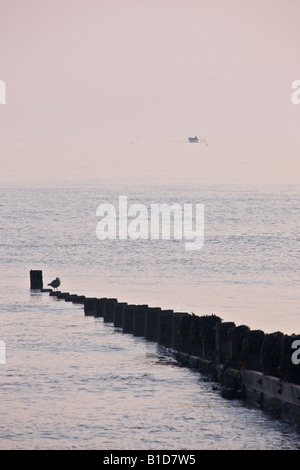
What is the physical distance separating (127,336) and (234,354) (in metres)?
7.78

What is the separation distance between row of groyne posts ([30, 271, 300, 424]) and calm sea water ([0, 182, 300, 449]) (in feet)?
0.82

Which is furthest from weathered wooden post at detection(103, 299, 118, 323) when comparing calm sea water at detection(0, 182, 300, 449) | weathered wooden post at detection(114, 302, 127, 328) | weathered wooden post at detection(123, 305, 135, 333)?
weathered wooden post at detection(123, 305, 135, 333)

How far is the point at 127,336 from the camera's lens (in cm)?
2653

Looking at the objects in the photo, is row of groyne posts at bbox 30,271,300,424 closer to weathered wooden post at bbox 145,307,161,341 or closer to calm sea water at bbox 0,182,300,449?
weathered wooden post at bbox 145,307,161,341

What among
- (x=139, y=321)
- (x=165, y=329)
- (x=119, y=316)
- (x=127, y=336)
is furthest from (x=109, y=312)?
(x=165, y=329)

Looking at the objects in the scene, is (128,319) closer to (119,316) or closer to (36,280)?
(119,316)

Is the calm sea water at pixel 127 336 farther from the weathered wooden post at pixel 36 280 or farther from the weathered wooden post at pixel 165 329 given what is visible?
the weathered wooden post at pixel 36 280

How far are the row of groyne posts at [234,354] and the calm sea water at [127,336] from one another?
0.25m

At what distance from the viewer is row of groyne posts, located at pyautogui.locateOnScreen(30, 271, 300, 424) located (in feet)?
54.1

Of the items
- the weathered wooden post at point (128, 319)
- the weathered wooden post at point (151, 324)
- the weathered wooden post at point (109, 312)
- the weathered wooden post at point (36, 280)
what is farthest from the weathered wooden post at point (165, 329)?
the weathered wooden post at point (36, 280)
